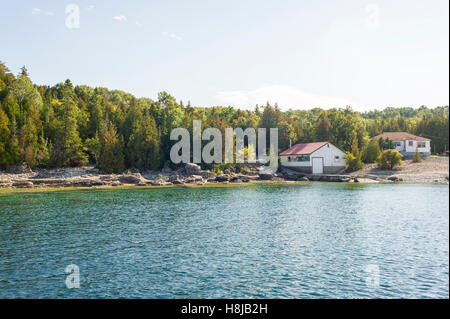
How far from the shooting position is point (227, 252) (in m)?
20.0

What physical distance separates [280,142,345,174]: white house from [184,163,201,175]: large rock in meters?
24.8

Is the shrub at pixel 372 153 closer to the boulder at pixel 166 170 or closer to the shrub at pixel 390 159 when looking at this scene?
the shrub at pixel 390 159

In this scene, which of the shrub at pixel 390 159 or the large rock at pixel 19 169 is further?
the shrub at pixel 390 159

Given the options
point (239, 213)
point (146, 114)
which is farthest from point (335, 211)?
point (146, 114)

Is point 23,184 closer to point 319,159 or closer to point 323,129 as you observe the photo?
point 319,159

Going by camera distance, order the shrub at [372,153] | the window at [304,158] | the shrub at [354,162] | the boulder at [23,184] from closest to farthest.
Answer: the boulder at [23,184] < the shrub at [354,162] < the window at [304,158] < the shrub at [372,153]

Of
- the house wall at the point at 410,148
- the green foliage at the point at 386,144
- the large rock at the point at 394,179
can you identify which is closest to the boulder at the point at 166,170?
the large rock at the point at 394,179

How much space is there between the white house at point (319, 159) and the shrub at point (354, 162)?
279 cm

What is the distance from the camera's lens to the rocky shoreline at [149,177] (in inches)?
2574

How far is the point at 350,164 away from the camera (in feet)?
267

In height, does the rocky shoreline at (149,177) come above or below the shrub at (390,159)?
below

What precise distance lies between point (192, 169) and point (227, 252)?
194 feet

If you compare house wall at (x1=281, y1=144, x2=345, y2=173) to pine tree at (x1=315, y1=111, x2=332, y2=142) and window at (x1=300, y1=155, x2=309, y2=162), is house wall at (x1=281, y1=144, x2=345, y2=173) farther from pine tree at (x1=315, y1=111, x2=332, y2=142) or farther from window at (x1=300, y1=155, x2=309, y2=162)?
pine tree at (x1=315, y1=111, x2=332, y2=142)
